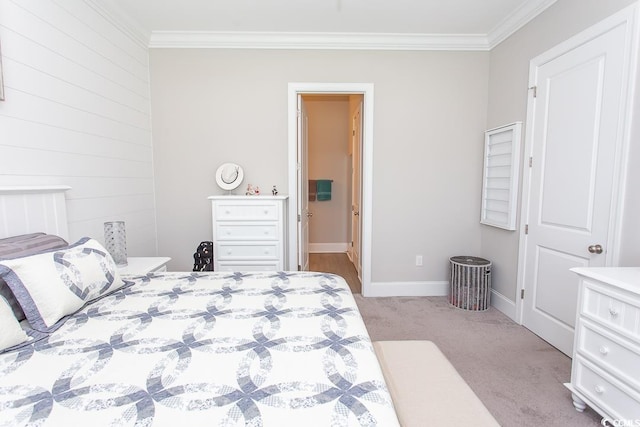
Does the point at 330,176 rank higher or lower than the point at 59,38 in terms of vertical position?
lower

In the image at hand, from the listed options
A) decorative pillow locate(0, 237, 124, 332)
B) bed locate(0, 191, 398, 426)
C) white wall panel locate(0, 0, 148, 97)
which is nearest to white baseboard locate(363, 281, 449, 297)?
bed locate(0, 191, 398, 426)

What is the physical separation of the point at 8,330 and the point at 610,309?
2462 mm

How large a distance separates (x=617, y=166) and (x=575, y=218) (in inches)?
16.9

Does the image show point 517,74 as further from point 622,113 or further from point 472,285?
point 472,285

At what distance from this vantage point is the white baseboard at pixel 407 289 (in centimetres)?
353

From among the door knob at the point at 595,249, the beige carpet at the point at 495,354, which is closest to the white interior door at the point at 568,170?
the door knob at the point at 595,249

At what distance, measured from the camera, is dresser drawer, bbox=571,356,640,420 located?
56.5 inches

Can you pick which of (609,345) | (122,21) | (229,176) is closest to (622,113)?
(609,345)

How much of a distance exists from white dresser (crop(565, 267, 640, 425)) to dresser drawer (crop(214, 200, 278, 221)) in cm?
225

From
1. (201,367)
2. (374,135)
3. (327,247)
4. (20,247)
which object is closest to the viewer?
(201,367)

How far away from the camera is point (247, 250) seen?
302cm

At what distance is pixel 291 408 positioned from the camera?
0.83 m

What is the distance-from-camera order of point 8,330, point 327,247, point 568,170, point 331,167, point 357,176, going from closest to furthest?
1. point 8,330
2. point 568,170
3. point 357,176
4. point 331,167
5. point 327,247

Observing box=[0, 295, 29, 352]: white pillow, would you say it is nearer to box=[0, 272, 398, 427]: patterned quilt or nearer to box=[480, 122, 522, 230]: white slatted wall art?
box=[0, 272, 398, 427]: patterned quilt
